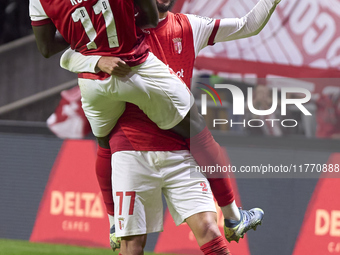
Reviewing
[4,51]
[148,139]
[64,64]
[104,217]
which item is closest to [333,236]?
[104,217]

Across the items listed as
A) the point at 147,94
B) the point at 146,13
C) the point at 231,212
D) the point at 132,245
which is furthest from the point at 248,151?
the point at 146,13

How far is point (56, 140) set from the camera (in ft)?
15.8

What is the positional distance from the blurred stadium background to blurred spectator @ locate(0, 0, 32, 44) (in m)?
0.02

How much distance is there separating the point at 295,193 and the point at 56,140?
201cm

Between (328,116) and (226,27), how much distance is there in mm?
1775

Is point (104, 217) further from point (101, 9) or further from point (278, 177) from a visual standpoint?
point (101, 9)

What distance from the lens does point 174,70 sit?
2.67m

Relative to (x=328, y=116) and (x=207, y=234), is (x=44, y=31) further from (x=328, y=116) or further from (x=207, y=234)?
(x=328, y=116)

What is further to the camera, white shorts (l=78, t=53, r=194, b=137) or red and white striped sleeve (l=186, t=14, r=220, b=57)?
red and white striped sleeve (l=186, t=14, r=220, b=57)

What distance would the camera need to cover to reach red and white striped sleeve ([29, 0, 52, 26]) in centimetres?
235

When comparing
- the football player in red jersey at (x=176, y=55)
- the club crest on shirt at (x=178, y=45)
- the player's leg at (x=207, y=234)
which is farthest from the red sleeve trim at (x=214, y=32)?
the player's leg at (x=207, y=234)

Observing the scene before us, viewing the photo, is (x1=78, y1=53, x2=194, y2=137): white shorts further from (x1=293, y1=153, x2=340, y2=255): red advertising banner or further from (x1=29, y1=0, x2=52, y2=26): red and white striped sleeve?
(x1=293, y1=153, x2=340, y2=255): red advertising banner

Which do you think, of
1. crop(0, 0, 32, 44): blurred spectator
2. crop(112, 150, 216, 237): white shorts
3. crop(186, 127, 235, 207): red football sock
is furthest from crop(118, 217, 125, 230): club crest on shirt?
crop(0, 0, 32, 44): blurred spectator

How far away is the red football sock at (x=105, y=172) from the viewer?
9.07ft
